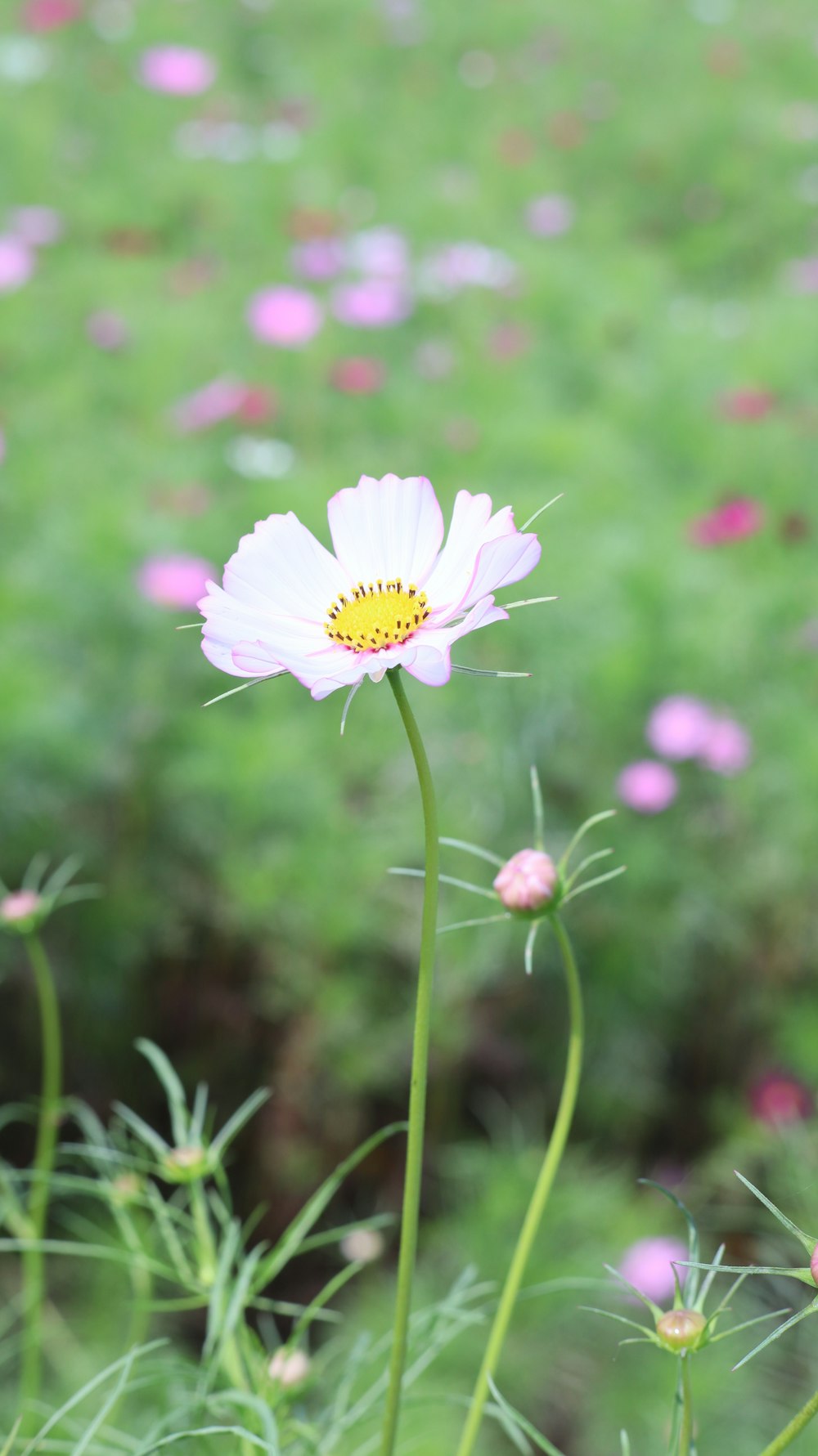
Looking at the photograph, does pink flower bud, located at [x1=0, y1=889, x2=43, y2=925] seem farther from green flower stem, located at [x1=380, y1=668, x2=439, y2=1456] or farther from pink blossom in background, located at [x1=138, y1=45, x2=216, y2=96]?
pink blossom in background, located at [x1=138, y1=45, x2=216, y2=96]

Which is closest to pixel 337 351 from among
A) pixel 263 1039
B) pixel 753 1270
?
pixel 263 1039

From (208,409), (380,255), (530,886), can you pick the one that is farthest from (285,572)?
(380,255)

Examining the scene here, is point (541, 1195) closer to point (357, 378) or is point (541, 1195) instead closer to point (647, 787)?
point (647, 787)

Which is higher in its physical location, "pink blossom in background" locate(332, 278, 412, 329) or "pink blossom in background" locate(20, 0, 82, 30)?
"pink blossom in background" locate(20, 0, 82, 30)

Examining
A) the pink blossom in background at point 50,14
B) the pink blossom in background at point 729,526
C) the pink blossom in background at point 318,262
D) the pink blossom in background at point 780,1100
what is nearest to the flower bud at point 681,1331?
the pink blossom in background at point 780,1100

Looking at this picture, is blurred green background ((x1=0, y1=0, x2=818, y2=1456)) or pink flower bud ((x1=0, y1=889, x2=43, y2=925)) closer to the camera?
pink flower bud ((x1=0, y1=889, x2=43, y2=925))

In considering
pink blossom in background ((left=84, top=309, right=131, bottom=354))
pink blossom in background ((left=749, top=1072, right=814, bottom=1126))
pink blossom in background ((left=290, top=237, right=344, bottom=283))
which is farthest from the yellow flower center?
pink blossom in background ((left=290, top=237, right=344, bottom=283))

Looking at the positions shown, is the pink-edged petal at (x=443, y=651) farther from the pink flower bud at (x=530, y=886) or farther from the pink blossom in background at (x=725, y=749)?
the pink blossom in background at (x=725, y=749)
